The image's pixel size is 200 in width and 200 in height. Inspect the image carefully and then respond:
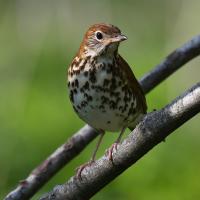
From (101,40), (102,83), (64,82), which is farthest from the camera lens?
(64,82)

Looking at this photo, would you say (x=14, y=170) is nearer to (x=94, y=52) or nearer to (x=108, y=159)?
(x=94, y=52)

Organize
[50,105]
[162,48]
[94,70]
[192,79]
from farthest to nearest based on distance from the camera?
[162,48] → [192,79] → [50,105] → [94,70]

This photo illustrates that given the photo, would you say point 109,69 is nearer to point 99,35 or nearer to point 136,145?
point 99,35

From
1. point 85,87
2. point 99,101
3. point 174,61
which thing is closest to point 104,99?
point 99,101

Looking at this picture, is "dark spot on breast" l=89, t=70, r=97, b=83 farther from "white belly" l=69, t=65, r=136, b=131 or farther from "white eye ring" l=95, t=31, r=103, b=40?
"white eye ring" l=95, t=31, r=103, b=40

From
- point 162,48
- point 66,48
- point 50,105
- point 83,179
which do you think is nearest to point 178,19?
point 162,48
